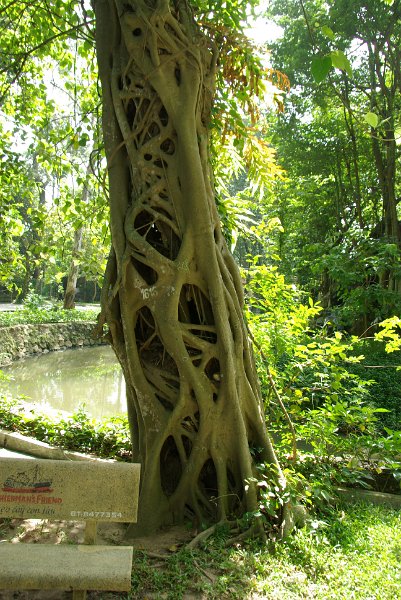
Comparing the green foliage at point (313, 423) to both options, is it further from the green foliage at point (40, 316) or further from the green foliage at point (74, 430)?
the green foliage at point (40, 316)

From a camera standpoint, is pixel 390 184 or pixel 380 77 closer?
pixel 380 77

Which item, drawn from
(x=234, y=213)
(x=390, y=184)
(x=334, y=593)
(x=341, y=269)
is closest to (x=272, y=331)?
(x=234, y=213)

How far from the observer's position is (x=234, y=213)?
495 cm

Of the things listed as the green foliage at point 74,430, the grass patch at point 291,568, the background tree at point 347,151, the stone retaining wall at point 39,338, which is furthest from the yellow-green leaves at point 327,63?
the stone retaining wall at point 39,338

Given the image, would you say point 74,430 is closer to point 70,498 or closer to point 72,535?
point 72,535

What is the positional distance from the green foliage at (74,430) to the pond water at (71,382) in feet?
8.94

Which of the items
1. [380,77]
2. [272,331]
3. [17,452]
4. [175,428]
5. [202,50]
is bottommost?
[17,452]

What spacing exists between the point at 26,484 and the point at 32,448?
109 inches

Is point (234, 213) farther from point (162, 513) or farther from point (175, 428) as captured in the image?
point (162, 513)

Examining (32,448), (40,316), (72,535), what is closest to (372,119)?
(72,535)

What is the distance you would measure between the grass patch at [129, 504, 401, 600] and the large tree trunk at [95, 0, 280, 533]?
0.46m

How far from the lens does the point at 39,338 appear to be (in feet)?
57.3

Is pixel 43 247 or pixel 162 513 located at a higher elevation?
pixel 43 247

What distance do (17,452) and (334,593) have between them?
12.6 ft
